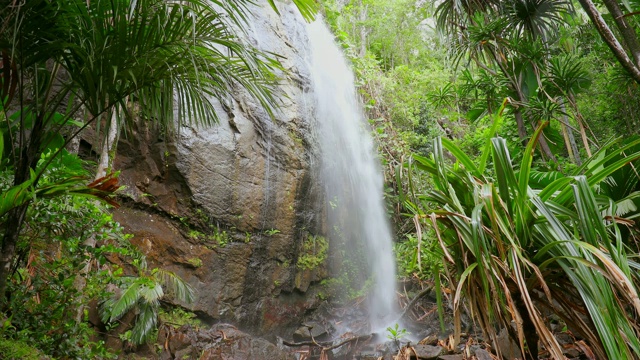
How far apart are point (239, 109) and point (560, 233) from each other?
19.2 feet

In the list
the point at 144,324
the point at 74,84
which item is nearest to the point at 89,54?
the point at 74,84

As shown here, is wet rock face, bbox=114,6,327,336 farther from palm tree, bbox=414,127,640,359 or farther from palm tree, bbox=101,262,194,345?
palm tree, bbox=414,127,640,359

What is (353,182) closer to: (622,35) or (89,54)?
(622,35)

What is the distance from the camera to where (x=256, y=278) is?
6289mm

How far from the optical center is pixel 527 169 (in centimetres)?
171

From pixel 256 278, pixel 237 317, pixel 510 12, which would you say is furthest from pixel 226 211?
pixel 510 12

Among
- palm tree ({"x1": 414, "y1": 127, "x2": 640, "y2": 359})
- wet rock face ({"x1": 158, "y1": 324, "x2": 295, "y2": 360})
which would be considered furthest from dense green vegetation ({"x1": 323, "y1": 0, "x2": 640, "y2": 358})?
wet rock face ({"x1": 158, "y1": 324, "x2": 295, "y2": 360})

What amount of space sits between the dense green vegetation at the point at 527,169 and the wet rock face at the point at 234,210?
209cm

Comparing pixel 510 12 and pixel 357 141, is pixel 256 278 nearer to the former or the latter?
pixel 357 141

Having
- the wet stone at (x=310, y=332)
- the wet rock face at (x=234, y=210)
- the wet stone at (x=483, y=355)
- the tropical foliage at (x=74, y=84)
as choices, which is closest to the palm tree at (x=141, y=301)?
the tropical foliage at (x=74, y=84)

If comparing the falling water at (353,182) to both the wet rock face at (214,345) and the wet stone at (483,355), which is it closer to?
the wet rock face at (214,345)

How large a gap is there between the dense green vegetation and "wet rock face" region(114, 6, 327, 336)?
209 centimetres

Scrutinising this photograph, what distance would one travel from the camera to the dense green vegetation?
1536mm

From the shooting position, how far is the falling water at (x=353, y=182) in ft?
25.8
